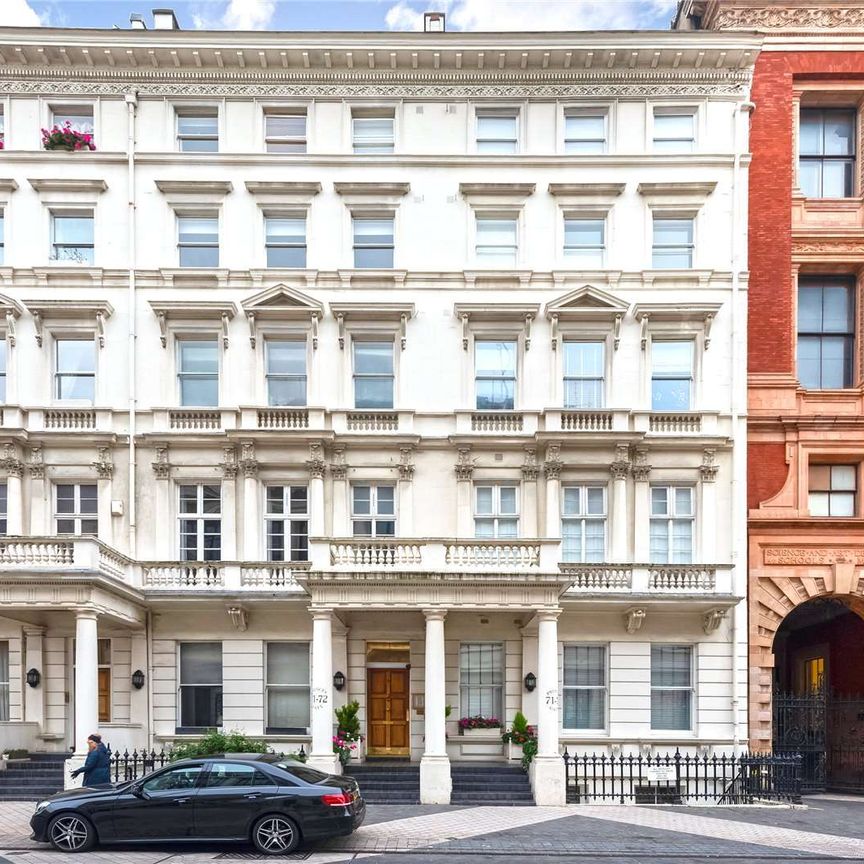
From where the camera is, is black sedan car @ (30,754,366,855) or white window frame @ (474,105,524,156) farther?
white window frame @ (474,105,524,156)

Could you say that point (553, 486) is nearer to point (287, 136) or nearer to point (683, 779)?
point (683, 779)

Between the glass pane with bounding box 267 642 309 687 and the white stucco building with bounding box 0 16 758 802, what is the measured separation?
0.19 ft

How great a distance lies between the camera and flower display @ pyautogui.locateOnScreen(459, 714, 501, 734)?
65.5 feet

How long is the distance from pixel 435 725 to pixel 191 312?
39.9 ft

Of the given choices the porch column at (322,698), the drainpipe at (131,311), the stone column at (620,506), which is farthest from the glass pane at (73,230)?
the stone column at (620,506)

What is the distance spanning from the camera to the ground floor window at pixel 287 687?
20.5 m

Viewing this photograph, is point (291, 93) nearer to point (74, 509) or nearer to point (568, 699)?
point (74, 509)

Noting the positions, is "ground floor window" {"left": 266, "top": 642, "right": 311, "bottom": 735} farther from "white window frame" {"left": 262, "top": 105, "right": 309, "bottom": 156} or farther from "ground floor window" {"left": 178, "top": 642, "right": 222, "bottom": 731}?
"white window frame" {"left": 262, "top": 105, "right": 309, "bottom": 156}

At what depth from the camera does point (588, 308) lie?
831 inches

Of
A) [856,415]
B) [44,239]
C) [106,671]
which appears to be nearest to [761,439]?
[856,415]

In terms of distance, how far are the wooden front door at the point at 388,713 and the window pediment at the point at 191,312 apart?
32.0 ft

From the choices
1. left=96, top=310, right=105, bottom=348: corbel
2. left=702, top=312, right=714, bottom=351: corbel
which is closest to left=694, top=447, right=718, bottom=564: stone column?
left=702, top=312, right=714, bottom=351: corbel

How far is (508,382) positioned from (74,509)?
12.1 m

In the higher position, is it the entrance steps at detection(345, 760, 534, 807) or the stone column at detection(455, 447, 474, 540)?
the stone column at detection(455, 447, 474, 540)
